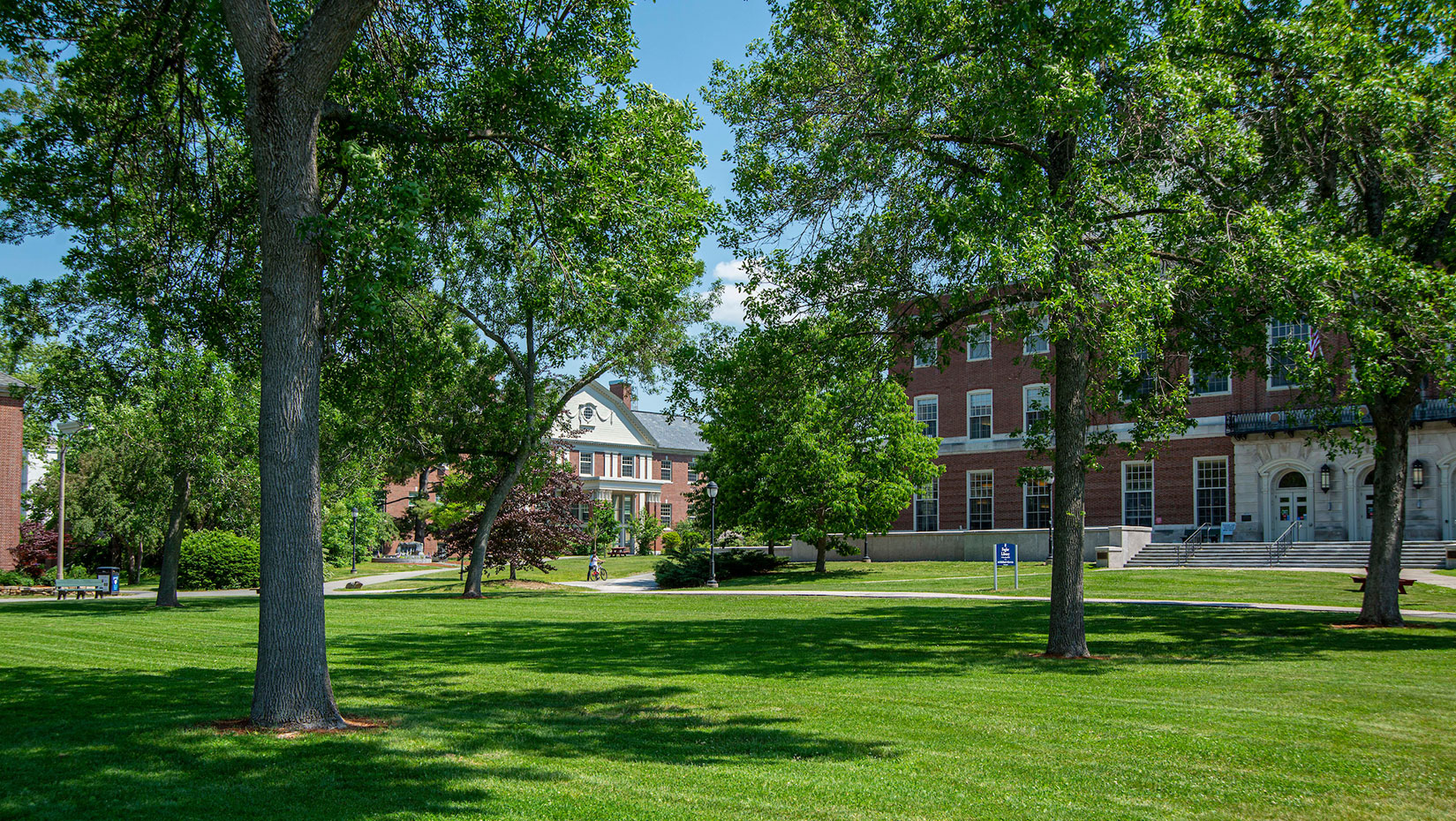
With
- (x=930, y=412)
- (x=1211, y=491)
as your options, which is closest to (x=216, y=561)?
(x=930, y=412)

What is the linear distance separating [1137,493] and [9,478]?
148 ft

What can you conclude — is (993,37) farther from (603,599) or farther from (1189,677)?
(603,599)

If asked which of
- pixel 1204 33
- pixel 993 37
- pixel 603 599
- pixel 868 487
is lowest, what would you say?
pixel 603 599

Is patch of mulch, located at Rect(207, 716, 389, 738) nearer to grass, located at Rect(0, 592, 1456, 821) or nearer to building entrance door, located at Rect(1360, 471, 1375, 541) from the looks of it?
grass, located at Rect(0, 592, 1456, 821)

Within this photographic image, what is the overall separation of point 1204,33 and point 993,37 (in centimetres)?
495

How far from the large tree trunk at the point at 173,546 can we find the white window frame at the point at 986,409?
111 ft

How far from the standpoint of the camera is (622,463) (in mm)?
71375

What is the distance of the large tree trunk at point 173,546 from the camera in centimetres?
2489

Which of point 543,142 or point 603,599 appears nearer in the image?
point 543,142

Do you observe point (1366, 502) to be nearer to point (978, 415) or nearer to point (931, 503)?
point (978, 415)

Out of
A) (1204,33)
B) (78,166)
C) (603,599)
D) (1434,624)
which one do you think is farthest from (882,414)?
(78,166)

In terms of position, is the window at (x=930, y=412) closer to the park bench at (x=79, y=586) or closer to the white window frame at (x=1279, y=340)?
the white window frame at (x=1279, y=340)

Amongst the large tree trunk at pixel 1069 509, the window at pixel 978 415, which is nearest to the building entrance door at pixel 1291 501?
the window at pixel 978 415

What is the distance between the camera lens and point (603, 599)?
28.7m
